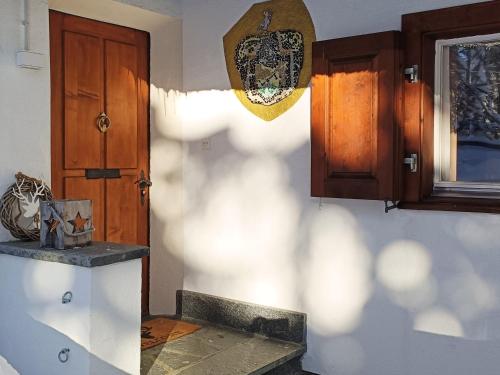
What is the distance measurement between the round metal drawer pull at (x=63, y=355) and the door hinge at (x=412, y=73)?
2.22 metres

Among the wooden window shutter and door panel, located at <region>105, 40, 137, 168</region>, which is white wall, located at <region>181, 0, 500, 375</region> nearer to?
the wooden window shutter

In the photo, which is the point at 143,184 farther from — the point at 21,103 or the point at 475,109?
the point at 475,109

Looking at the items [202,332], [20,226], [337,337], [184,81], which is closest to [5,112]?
[20,226]

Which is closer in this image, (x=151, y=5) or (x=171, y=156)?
(x=151, y=5)

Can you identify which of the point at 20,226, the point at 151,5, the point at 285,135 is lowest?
the point at 20,226

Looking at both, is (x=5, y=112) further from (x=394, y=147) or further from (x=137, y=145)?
(x=394, y=147)

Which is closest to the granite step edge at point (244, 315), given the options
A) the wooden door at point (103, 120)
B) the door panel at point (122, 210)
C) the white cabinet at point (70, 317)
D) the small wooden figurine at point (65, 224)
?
the wooden door at point (103, 120)

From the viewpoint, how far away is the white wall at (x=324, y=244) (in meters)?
3.14

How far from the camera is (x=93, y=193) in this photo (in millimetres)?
4008

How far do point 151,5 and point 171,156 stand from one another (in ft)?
3.54

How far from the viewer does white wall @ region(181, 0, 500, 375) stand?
10.3 ft

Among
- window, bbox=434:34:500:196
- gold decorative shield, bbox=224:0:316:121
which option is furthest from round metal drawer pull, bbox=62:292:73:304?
window, bbox=434:34:500:196

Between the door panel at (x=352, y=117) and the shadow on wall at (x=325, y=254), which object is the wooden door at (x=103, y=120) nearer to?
the shadow on wall at (x=325, y=254)

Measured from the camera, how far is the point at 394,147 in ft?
10.3
